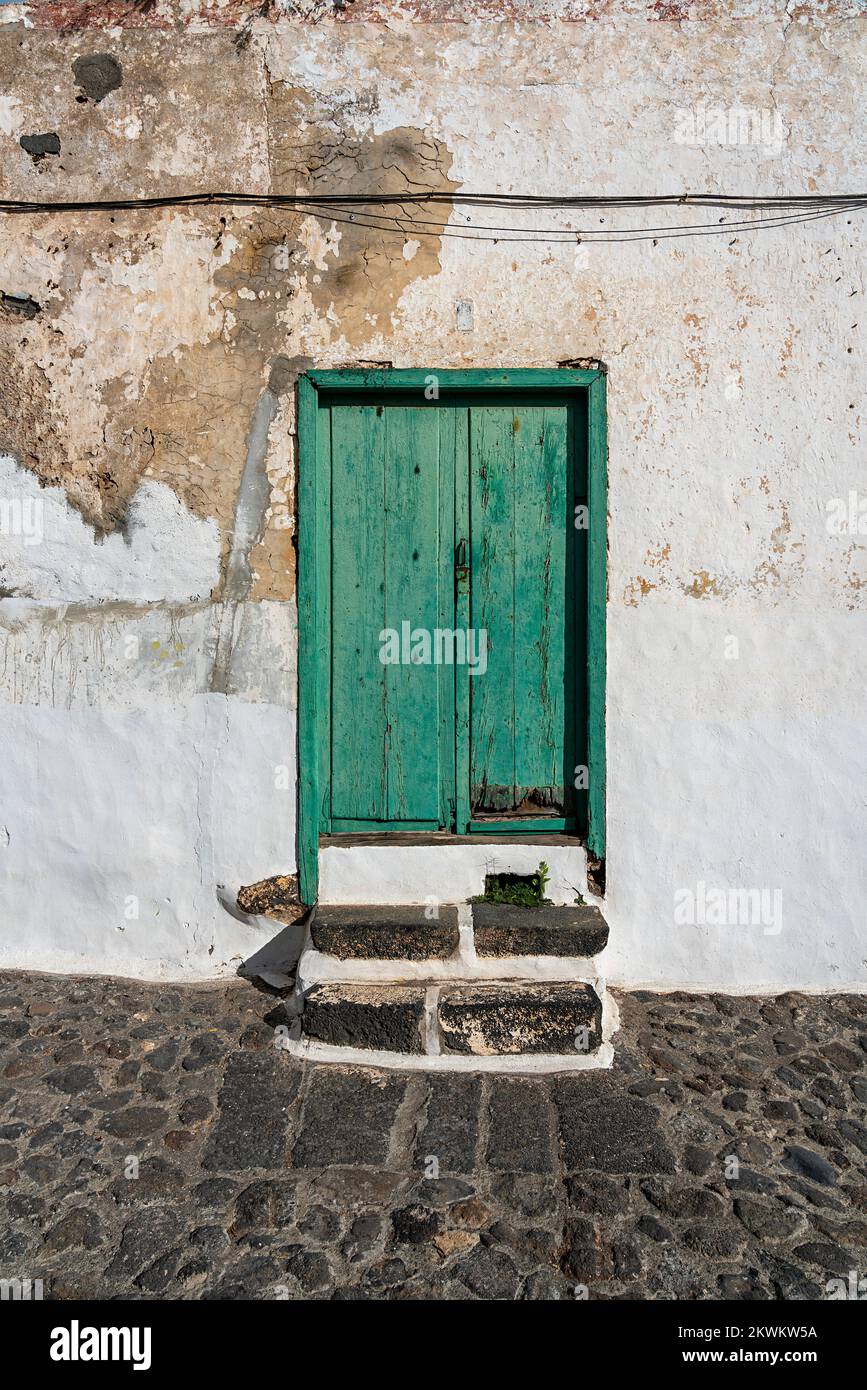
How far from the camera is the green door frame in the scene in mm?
3752

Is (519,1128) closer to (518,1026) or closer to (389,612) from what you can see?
(518,1026)

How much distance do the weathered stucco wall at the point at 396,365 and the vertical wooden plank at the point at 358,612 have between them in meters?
0.21

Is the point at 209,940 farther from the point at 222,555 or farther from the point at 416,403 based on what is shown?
the point at 416,403

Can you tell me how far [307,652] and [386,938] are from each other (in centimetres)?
117

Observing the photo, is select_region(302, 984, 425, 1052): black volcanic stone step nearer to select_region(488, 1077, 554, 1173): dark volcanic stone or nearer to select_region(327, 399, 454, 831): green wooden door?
select_region(488, 1077, 554, 1173): dark volcanic stone

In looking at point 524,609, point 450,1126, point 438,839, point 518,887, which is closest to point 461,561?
point 524,609

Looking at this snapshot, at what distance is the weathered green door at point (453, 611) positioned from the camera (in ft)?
12.6

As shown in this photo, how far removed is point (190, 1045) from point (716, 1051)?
6.19 feet

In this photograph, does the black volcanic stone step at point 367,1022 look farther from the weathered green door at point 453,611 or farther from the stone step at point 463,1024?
the weathered green door at point 453,611

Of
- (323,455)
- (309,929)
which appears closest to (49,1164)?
(309,929)

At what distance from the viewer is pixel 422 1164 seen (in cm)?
273

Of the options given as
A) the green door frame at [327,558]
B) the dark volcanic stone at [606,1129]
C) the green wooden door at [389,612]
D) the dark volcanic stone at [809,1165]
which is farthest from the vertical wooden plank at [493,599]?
the dark volcanic stone at [809,1165]

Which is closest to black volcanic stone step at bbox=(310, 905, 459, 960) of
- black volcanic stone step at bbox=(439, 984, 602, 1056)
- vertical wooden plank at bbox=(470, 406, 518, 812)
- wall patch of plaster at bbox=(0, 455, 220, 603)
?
black volcanic stone step at bbox=(439, 984, 602, 1056)

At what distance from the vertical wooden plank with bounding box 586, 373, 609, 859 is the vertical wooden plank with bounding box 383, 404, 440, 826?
623 mm
